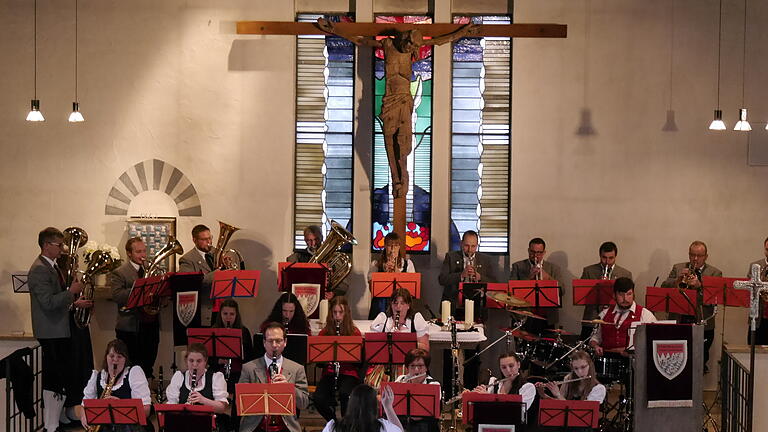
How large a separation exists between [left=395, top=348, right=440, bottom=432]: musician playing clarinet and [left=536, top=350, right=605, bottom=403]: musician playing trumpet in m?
0.83

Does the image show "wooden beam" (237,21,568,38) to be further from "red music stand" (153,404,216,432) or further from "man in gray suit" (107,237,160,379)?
"red music stand" (153,404,216,432)

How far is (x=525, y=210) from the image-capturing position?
459 inches

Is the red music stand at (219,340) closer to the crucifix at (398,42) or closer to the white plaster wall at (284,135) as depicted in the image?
the crucifix at (398,42)

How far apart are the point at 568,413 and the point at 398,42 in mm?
4604

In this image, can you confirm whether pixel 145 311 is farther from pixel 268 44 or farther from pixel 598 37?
pixel 598 37

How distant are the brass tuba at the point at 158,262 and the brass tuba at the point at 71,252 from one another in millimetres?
700

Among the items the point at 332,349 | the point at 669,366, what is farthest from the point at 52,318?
the point at 669,366

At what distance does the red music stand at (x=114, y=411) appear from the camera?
752 cm

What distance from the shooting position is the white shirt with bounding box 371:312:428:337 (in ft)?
31.3

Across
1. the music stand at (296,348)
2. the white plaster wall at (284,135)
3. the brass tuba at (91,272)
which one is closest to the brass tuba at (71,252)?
the brass tuba at (91,272)

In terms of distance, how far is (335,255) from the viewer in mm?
10773

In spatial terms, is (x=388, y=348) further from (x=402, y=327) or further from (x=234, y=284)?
(x=234, y=284)

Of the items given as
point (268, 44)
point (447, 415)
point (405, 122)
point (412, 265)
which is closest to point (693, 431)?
point (447, 415)

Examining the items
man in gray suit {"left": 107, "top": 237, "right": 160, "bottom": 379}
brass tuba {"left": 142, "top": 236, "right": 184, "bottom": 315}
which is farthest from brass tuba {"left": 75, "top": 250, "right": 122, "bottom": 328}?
brass tuba {"left": 142, "top": 236, "right": 184, "bottom": 315}
